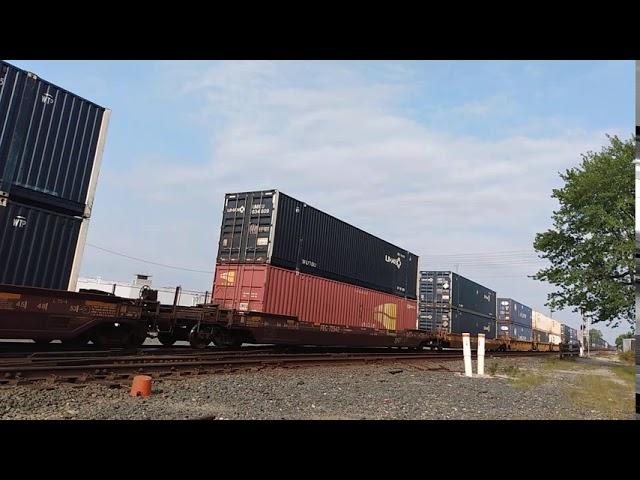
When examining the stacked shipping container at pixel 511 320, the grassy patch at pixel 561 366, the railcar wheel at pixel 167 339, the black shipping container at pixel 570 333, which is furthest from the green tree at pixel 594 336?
the railcar wheel at pixel 167 339

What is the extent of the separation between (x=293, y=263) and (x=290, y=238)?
0.91 metres

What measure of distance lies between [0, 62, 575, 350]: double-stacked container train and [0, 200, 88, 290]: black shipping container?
0.07 ft

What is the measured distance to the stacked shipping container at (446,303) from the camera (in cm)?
2755

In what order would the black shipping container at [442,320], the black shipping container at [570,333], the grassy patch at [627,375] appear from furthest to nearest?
the black shipping container at [570,333] < the black shipping container at [442,320] < the grassy patch at [627,375]

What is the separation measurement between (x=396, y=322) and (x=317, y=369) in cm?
1077

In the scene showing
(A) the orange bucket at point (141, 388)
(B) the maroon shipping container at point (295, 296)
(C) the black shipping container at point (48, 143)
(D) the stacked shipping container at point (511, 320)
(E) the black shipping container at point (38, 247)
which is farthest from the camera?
(D) the stacked shipping container at point (511, 320)

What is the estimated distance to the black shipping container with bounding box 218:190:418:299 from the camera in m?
15.1

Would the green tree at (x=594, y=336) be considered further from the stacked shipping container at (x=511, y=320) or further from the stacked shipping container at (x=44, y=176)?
the stacked shipping container at (x=44, y=176)

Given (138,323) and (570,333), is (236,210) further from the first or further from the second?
(570,333)

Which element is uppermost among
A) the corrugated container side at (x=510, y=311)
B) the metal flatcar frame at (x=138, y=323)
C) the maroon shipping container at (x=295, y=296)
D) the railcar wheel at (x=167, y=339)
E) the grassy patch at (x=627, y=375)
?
the corrugated container side at (x=510, y=311)

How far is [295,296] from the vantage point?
1552cm

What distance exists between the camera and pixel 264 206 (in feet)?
50.4

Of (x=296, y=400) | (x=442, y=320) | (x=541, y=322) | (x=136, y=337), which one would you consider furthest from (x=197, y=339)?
(x=541, y=322)
